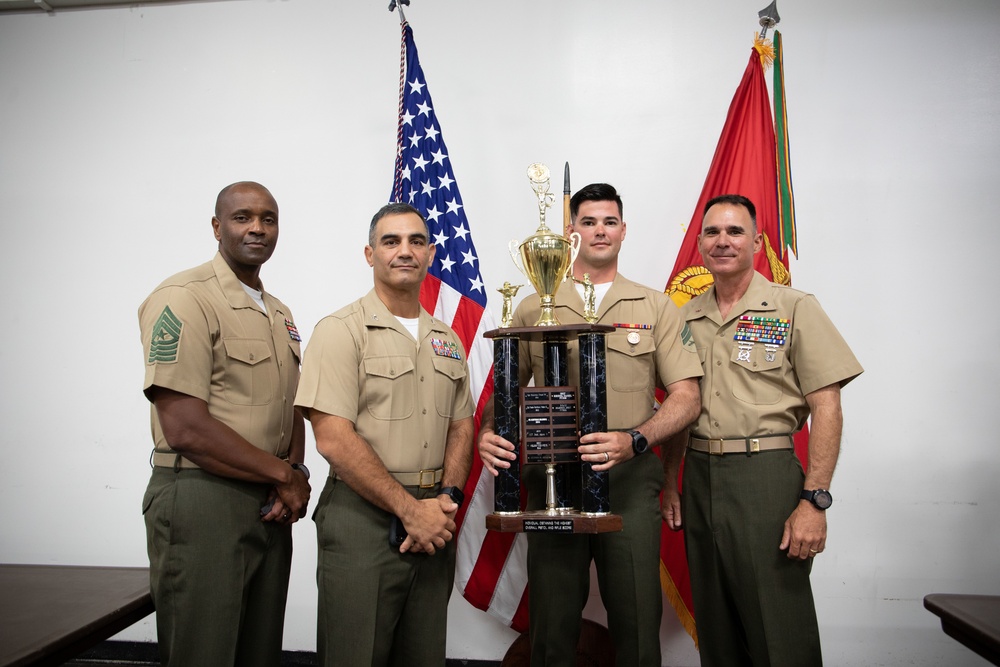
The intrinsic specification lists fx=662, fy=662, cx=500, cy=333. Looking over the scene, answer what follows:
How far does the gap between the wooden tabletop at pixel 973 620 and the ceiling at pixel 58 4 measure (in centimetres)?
416

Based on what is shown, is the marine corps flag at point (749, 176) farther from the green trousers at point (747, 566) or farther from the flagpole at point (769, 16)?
the green trousers at point (747, 566)

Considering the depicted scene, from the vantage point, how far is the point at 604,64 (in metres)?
3.30

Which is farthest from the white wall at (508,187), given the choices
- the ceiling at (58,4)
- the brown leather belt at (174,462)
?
the brown leather belt at (174,462)

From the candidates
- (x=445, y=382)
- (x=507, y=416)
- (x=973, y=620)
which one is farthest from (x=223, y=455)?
(x=973, y=620)

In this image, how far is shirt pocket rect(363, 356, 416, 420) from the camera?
1.94 metres

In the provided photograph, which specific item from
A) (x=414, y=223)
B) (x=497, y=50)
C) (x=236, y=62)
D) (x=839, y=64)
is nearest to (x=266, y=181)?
(x=236, y=62)

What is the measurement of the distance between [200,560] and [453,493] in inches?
27.7

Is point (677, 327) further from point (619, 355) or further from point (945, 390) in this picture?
point (945, 390)

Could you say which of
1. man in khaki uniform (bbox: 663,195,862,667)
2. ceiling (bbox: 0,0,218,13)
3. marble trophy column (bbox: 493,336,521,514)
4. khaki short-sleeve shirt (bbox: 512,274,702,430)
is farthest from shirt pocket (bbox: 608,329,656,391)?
ceiling (bbox: 0,0,218,13)

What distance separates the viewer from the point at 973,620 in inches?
60.4

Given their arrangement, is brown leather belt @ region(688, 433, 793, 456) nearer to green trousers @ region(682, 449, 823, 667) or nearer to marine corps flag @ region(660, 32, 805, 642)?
green trousers @ region(682, 449, 823, 667)

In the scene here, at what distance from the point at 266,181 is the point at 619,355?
7.17ft

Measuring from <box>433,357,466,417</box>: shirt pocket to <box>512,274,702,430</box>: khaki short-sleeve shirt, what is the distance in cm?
28

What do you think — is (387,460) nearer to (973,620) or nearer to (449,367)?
(449,367)
